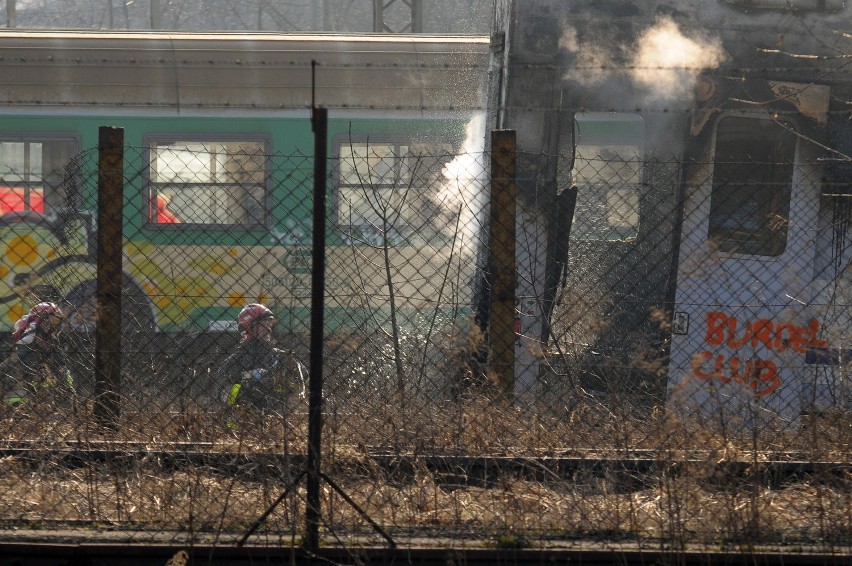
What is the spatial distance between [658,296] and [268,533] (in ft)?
10.7

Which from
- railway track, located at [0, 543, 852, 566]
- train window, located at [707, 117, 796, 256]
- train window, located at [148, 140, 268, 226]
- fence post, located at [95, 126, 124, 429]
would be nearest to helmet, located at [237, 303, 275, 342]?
fence post, located at [95, 126, 124, 429]

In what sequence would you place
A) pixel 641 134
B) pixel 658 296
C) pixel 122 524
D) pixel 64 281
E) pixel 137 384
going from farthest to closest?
pixel 641 134 → pixel 658 296 → pixel 64 281 → pixel 137 384 → pixel 122 524

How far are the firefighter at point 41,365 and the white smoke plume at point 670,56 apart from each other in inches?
150

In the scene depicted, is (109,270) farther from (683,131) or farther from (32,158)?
(683,131)

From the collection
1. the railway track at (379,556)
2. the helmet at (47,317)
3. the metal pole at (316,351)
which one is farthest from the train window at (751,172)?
the helmet at (47,317)

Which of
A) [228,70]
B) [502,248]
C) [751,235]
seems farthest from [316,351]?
[228,70]

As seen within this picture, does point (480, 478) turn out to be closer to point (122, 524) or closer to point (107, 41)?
point (122, 524)

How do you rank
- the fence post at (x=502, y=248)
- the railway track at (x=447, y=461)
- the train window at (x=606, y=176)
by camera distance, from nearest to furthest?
the railway track at (x=447, y=461) < the fence post at (x=502, y=248) < the train window at (x=606, y=176)

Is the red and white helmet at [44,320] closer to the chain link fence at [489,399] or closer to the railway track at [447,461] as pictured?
the chain link fence at [489,399]

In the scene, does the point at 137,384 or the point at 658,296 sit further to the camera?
the point at 658,296

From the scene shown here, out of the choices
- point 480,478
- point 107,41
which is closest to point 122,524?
point 480,478

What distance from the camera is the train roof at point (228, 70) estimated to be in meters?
7.81

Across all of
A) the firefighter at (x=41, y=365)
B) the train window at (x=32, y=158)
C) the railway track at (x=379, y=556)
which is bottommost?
the railway track at (x=379, y=556)

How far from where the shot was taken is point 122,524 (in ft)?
13.4
